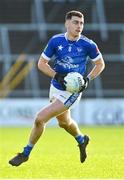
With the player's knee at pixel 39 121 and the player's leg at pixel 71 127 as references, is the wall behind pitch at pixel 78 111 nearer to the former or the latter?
the player's leg at pixel 71 127

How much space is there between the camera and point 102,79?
30.7m

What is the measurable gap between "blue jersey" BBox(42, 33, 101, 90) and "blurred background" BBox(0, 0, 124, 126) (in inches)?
565

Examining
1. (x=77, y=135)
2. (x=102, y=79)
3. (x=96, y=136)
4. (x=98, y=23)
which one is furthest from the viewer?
(x=98, y=23)

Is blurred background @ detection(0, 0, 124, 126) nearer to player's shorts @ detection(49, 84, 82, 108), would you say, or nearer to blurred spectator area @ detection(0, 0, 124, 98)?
blurred spectator area @ detection(0, 0, 124, 98)

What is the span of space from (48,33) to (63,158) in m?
18.3

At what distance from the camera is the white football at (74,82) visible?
12.2m

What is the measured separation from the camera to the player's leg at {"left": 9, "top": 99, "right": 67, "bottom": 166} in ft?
39.4

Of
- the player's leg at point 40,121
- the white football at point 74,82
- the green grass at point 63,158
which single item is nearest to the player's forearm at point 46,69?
the white football at point 74,82

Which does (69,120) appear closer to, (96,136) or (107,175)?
(107,175)

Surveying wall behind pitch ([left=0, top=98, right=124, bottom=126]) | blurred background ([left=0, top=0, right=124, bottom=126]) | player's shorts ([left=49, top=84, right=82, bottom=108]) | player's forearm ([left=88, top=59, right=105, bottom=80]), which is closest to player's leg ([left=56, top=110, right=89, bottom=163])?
player's shorts ([left=49, top=84, right=82, bottom=108])

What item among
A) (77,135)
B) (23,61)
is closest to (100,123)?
(23,61)

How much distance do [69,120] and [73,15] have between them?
174 centimetres

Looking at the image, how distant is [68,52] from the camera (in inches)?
492

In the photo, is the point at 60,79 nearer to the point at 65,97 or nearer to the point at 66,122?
the point at 65,97
